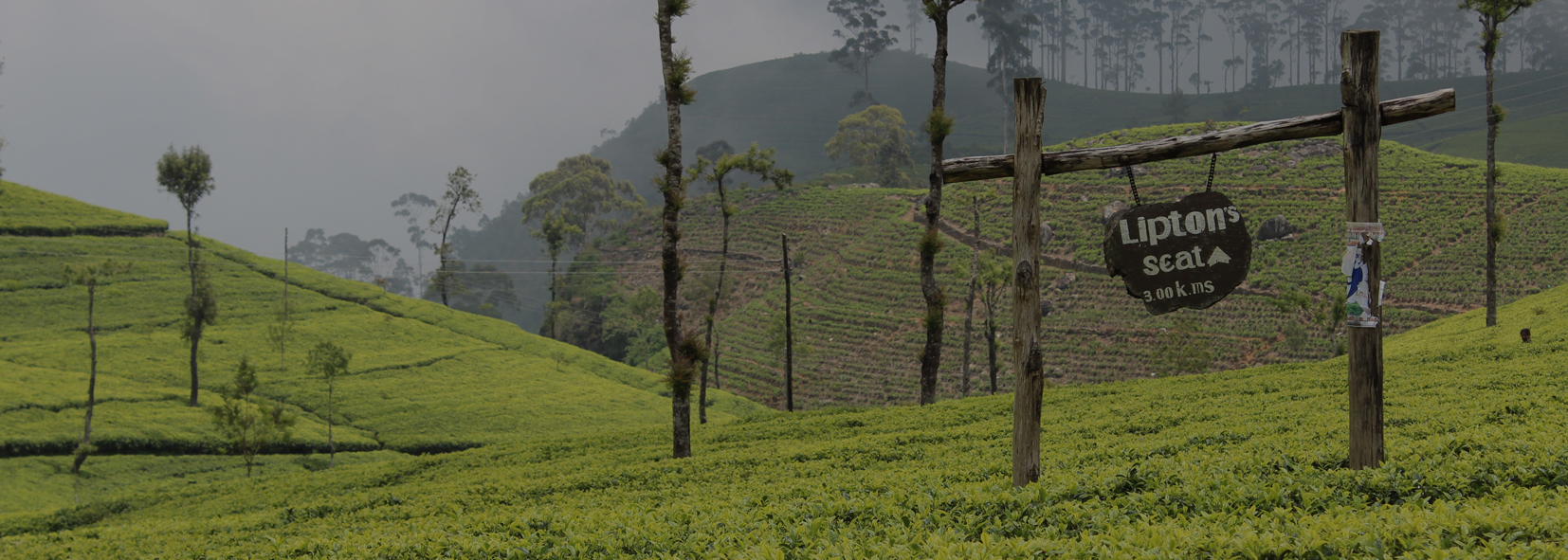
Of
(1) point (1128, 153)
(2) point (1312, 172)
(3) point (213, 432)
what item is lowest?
(3) point (213, 432)

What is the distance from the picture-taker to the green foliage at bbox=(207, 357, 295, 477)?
2952cm

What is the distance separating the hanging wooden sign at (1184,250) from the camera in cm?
584

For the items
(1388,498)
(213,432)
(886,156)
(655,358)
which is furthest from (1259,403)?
(886,156)

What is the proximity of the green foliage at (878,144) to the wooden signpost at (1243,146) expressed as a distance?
88.7 m

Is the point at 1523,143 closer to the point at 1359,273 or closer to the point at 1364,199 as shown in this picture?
the point at 1364,199

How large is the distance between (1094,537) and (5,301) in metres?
59.9

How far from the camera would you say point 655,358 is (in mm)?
64000

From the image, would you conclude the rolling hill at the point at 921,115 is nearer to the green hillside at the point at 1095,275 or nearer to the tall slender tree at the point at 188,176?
the green hillside at the point at 1095,275

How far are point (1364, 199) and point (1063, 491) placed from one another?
3.06 meters

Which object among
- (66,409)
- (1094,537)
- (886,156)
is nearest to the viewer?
(1094,537)

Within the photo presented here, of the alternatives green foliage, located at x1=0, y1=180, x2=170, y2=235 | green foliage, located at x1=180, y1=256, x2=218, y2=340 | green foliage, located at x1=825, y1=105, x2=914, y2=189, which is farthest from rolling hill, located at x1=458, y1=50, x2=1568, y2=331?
green foliage, located at x1=180, y1=256, x2=218, y2=340

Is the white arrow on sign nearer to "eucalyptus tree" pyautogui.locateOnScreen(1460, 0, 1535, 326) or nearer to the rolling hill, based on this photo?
"eucalyptus tree" pyautogui.locateOnScreen(1460, 0, 1535, 326)

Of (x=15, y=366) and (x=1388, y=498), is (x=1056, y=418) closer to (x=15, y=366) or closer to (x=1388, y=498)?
(x=1388, y=498)

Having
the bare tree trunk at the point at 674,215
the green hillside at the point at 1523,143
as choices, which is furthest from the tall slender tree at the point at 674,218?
the green hillside at the point at 1523,143
